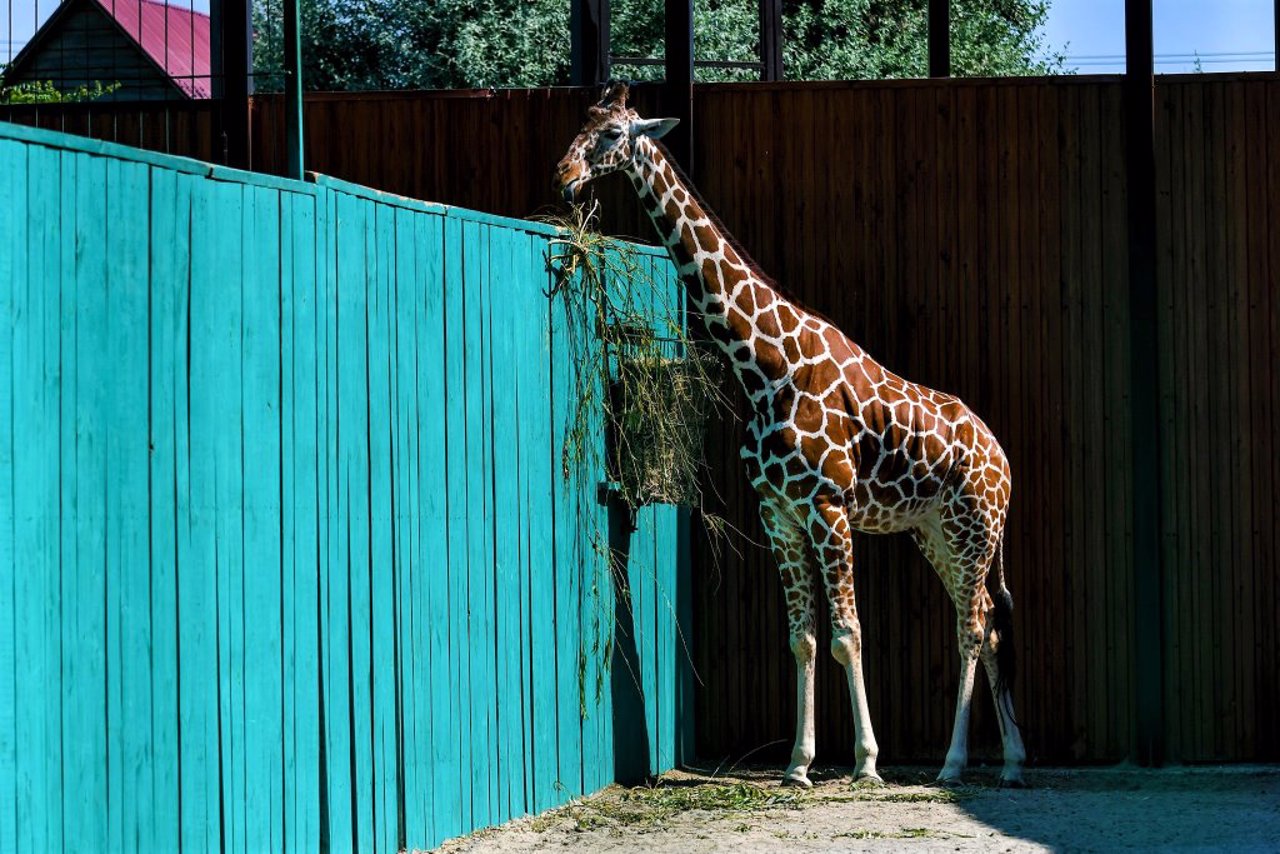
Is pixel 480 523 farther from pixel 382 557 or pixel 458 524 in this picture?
pixel 382 557

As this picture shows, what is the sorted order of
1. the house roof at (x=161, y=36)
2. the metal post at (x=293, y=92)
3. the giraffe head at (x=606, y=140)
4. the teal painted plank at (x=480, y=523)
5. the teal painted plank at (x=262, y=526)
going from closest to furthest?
the teal painted plank at (x=262, y=526) < the metal post at (x=293, y=92) < the teal painted plank at (x=480, y=523) < the giraffe head at (x=606, y=140) < the house roof at (x=161, y=36)

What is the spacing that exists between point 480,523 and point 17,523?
104 inches

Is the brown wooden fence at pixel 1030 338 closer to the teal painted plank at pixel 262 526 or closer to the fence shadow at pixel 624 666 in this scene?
the fence shadow at pixel 624 666

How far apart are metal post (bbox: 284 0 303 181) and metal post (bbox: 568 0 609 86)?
3.01 m

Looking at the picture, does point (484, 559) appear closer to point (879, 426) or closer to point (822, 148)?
point (879, 426)

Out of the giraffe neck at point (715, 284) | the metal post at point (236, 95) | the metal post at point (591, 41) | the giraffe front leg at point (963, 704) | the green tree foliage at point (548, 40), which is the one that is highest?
the green tree foliage at point (548, 40)

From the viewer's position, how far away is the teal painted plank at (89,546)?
4.43 meters

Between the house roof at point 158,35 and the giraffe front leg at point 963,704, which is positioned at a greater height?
the house roof at point 158,35

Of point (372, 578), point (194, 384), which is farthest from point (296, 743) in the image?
point (194, 384)

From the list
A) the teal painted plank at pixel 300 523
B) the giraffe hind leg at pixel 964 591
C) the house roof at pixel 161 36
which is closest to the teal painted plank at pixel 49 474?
the teal painted plank at pixel 300 523

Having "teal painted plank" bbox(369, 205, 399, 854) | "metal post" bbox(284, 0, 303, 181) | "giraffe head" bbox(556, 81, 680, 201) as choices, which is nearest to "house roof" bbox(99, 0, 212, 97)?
"giraffe head" bbox(556, 81, 680, 201)

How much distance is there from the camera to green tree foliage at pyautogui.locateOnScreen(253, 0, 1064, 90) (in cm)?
2272

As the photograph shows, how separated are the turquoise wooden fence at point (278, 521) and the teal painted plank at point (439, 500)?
1cm

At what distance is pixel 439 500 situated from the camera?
643 centimetres
